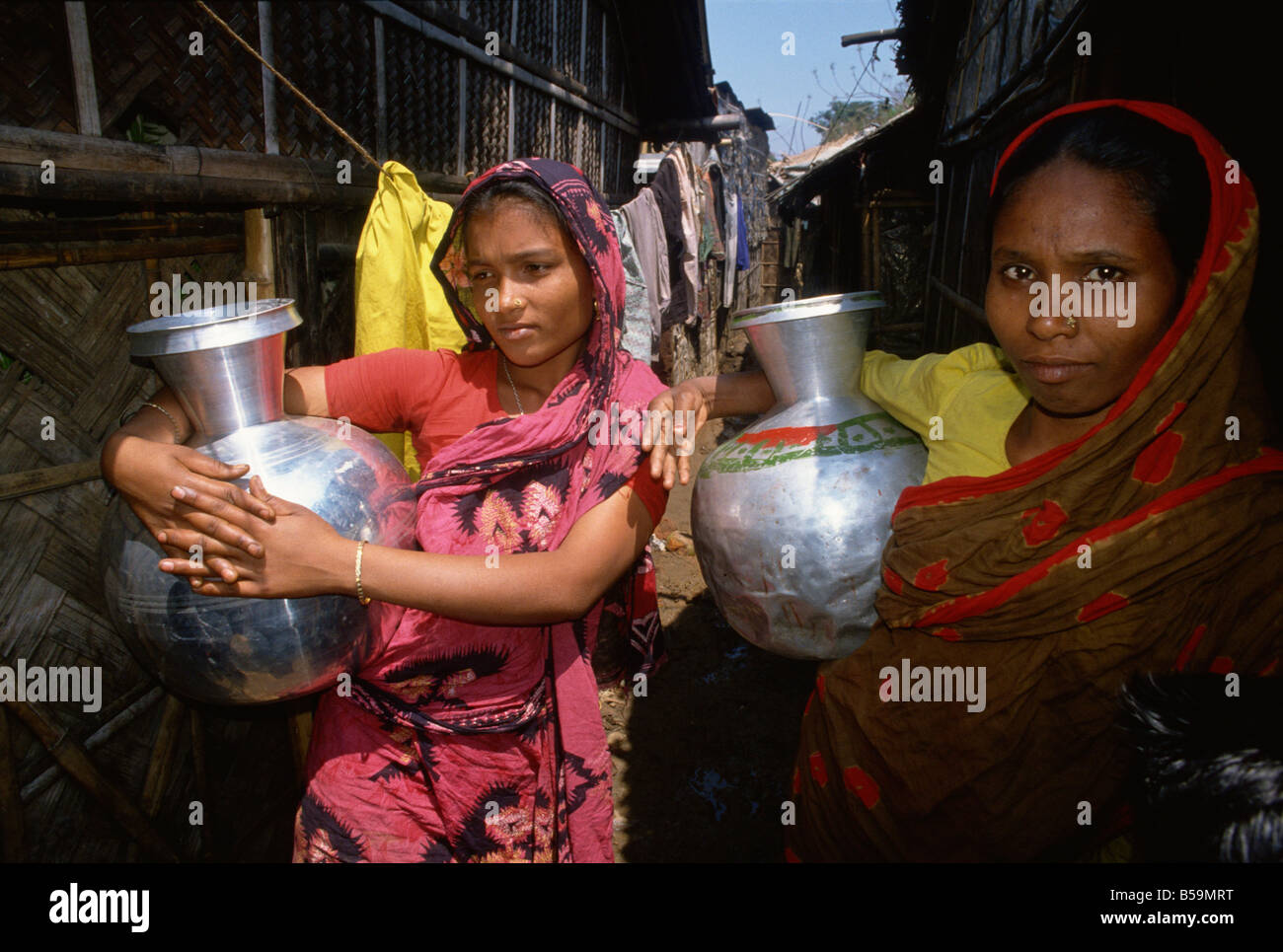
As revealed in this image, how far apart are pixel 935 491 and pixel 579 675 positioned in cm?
98

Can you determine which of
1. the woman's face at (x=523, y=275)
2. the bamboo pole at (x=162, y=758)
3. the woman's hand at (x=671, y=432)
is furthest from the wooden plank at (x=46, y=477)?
the woman's hand at (x=671, y=432)

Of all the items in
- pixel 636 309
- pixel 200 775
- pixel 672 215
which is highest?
pixel 672 215

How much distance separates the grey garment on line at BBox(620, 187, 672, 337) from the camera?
6379 mm

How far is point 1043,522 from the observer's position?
4.17ft

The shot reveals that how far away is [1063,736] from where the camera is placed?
1326 mm

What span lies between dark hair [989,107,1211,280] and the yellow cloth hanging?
2.06 metres

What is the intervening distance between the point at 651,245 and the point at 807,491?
221 inches

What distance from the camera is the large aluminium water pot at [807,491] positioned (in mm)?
1361

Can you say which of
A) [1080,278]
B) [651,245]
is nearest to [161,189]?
[1080,278]

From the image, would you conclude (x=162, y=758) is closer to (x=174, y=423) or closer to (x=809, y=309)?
(x=174, y=423)

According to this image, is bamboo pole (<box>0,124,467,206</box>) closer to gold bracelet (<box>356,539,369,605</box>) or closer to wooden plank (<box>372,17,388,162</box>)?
wooden plank (<box>372,17,388,162</box>)

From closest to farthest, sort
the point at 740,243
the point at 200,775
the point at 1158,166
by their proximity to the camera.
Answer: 1. the point at 1158,166
2. the point at 200,775
3. the point at 740,243
